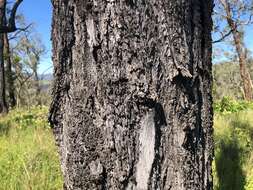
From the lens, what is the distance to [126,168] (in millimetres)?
1956

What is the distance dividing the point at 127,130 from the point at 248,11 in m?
20.3

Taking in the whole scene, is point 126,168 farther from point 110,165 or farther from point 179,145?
point 179,145

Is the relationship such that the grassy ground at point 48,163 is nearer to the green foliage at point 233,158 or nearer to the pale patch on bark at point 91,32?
the green foliage at point 233,158

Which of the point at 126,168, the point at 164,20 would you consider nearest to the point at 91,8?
the point at 164,20

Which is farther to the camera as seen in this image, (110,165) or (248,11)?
(248,11)

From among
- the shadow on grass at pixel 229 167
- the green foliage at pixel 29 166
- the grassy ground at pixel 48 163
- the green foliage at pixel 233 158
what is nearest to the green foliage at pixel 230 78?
the green foliage at pixel 233 158

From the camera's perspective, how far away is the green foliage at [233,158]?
174 inches

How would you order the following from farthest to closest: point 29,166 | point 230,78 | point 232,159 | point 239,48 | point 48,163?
point 230,78
point 239,48
point 232,159
point 48,163
point 29,166

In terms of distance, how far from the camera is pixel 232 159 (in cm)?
517

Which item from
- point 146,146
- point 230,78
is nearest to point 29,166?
point 146,146

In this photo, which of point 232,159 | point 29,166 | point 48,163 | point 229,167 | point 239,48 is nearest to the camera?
point 29,166

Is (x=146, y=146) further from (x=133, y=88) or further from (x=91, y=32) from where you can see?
(x=91, y=32)

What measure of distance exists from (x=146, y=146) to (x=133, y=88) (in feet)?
0.86

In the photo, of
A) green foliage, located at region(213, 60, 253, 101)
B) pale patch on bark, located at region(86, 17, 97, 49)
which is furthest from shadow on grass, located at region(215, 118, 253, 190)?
green foliage, located at region(213, 60, 253, 101)
